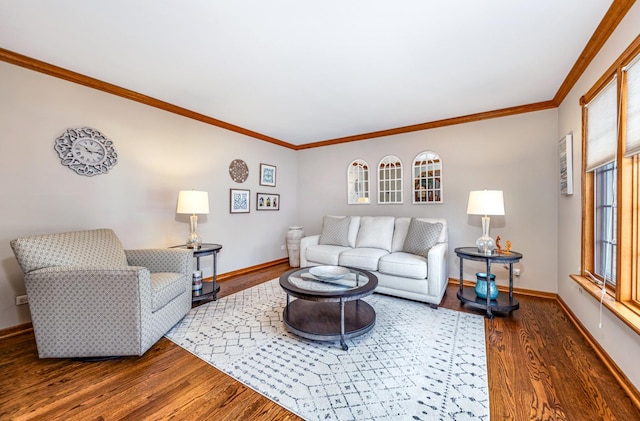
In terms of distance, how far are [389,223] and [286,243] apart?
2220mm

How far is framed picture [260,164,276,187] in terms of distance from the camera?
470 centimetres

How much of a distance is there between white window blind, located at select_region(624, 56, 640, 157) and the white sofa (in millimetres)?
1688

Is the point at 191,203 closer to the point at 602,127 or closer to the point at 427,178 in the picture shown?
the point at 427,178

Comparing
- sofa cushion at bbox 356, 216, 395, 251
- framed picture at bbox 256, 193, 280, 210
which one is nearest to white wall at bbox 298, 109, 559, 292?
sofa cushion at bbox 356, 216, 395, 251

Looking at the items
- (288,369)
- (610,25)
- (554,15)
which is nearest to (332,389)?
(288,369)

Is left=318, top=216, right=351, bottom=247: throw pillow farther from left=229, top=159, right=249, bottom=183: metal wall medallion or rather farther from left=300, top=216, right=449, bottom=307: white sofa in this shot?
left=229, top=159, right=249, bottom=183: metal wall medallion

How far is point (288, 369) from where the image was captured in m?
1.85

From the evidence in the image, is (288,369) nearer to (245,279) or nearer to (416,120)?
(245,279)

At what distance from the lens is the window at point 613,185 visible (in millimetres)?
1645

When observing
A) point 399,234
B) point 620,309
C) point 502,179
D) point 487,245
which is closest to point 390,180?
point 399,234

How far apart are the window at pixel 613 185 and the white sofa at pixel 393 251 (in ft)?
4.14

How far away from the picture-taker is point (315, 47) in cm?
216

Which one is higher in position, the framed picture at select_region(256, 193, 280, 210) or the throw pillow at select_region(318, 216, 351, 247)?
the framed picture at select_region(256, 193, 280, 210)

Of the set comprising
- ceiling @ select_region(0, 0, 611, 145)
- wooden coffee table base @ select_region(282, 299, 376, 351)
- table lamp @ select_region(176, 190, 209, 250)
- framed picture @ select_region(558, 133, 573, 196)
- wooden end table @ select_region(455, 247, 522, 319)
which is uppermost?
ceiling @ select_region(0, 0, 611, 145)
